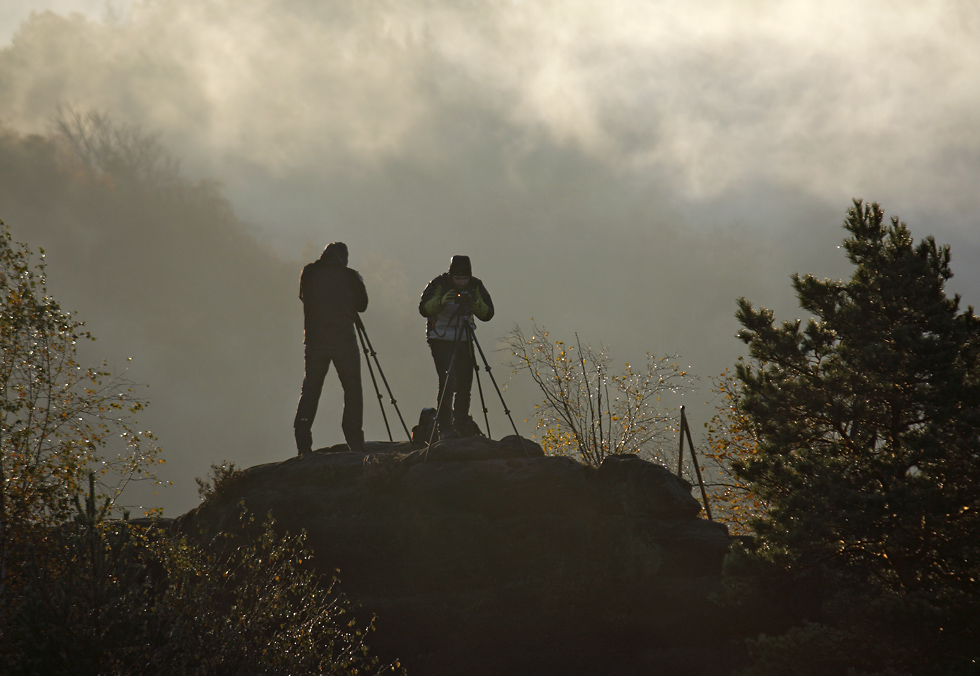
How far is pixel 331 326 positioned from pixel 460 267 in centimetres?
295

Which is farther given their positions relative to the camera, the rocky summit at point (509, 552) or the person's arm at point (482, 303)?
the person's arm at point (482, 303)

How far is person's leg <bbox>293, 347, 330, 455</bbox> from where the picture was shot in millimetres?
13242

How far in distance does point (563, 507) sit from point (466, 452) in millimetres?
2115

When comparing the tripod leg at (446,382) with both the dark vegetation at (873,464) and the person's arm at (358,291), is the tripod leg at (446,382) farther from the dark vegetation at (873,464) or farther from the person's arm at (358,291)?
the dark vegetation at (873,464)

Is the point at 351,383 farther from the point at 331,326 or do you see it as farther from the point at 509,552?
the point at 509,552

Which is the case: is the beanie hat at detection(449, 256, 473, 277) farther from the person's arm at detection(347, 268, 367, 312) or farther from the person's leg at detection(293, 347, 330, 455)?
the person's leg at detection(293, 347, 330, 455)

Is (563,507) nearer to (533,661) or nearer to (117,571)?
(533,661)

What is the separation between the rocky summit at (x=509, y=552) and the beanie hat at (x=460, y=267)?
338 centimetres

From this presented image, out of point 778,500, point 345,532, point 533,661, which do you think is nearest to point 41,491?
point 345,532

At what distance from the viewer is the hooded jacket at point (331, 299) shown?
13.3 metres

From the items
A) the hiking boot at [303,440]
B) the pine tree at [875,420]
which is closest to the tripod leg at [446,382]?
the hiking boot at [303,440]

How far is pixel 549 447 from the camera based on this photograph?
93.6ft

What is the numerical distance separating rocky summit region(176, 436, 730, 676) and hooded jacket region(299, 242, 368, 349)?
2.60 meters

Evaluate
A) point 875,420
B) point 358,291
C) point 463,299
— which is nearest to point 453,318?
point 463,299
